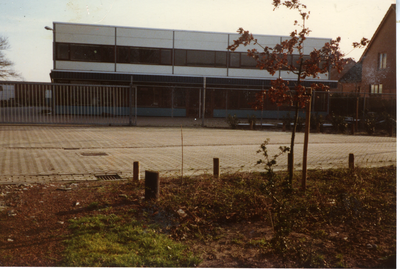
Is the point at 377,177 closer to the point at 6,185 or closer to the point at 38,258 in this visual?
the point at 38,258

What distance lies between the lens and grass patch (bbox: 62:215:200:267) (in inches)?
131

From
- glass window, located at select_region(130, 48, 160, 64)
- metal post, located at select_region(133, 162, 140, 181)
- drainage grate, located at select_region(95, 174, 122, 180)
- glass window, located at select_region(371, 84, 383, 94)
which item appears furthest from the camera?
glass window, located at select_region(371, 84, 383, 94)

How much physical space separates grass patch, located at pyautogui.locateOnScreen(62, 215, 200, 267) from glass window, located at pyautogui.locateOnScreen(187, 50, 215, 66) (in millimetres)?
26047

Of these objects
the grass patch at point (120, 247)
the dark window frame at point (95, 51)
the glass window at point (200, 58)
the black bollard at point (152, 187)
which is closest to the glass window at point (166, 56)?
the glass window at point (200, 58)

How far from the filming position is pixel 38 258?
3.38 m

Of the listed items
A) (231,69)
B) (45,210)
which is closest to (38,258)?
(45,210)

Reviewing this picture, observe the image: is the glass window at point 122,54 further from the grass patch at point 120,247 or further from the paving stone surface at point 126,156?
the grass patch at point 120,247

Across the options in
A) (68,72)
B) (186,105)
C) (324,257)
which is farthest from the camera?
(186,105)

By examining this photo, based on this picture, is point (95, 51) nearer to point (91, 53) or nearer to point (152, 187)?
point (91, 53)

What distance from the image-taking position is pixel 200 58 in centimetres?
2947

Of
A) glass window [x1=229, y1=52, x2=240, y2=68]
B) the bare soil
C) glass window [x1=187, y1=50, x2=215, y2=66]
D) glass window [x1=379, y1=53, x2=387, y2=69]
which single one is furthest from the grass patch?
glass window [x1=379, y1=53, x2=387, y2=69]

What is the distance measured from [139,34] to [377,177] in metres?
24.8

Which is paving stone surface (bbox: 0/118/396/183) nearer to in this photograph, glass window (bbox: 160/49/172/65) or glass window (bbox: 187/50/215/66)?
glass window (bbox: 160/49/172/65)

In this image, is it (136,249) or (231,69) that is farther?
(231,69)
